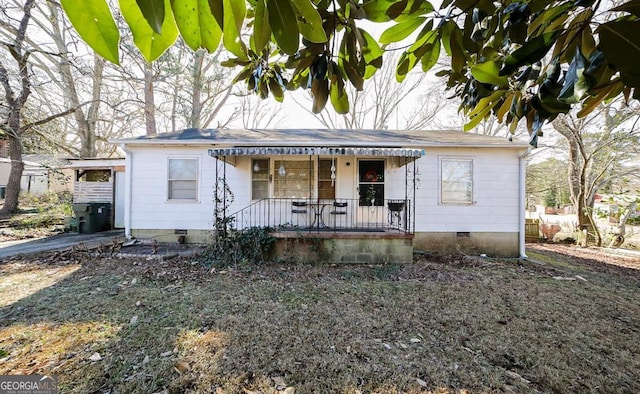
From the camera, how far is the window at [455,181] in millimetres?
8234

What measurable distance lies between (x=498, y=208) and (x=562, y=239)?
608cm

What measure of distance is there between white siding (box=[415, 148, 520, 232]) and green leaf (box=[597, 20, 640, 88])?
7645 mm

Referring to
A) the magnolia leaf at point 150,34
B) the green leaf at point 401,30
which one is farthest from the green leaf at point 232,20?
the green leaf at point 401,30

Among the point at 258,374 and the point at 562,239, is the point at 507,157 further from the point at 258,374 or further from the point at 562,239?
the point at 258,374

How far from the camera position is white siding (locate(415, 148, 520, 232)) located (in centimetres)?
817

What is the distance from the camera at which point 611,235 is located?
10164mm

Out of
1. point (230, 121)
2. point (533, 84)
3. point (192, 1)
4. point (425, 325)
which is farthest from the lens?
point (230, 121)

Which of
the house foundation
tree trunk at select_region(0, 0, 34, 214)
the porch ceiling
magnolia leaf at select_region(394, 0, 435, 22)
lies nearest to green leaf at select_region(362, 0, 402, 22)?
magnolia leaf at select_region(394, 0, 435, 22)

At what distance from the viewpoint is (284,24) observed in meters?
0.84

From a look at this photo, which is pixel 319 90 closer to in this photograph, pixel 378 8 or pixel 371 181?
pixel 378 8

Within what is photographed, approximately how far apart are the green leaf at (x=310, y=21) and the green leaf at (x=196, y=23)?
28 centimetres

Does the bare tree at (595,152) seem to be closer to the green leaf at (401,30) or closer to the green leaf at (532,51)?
the green leaf at (532,51)

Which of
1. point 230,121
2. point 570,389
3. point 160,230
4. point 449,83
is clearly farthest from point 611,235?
point 230,121

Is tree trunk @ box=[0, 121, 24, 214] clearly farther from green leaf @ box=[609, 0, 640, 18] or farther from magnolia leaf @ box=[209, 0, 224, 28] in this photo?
Result: green leaf @ box=[609, 0, 640, 18]
